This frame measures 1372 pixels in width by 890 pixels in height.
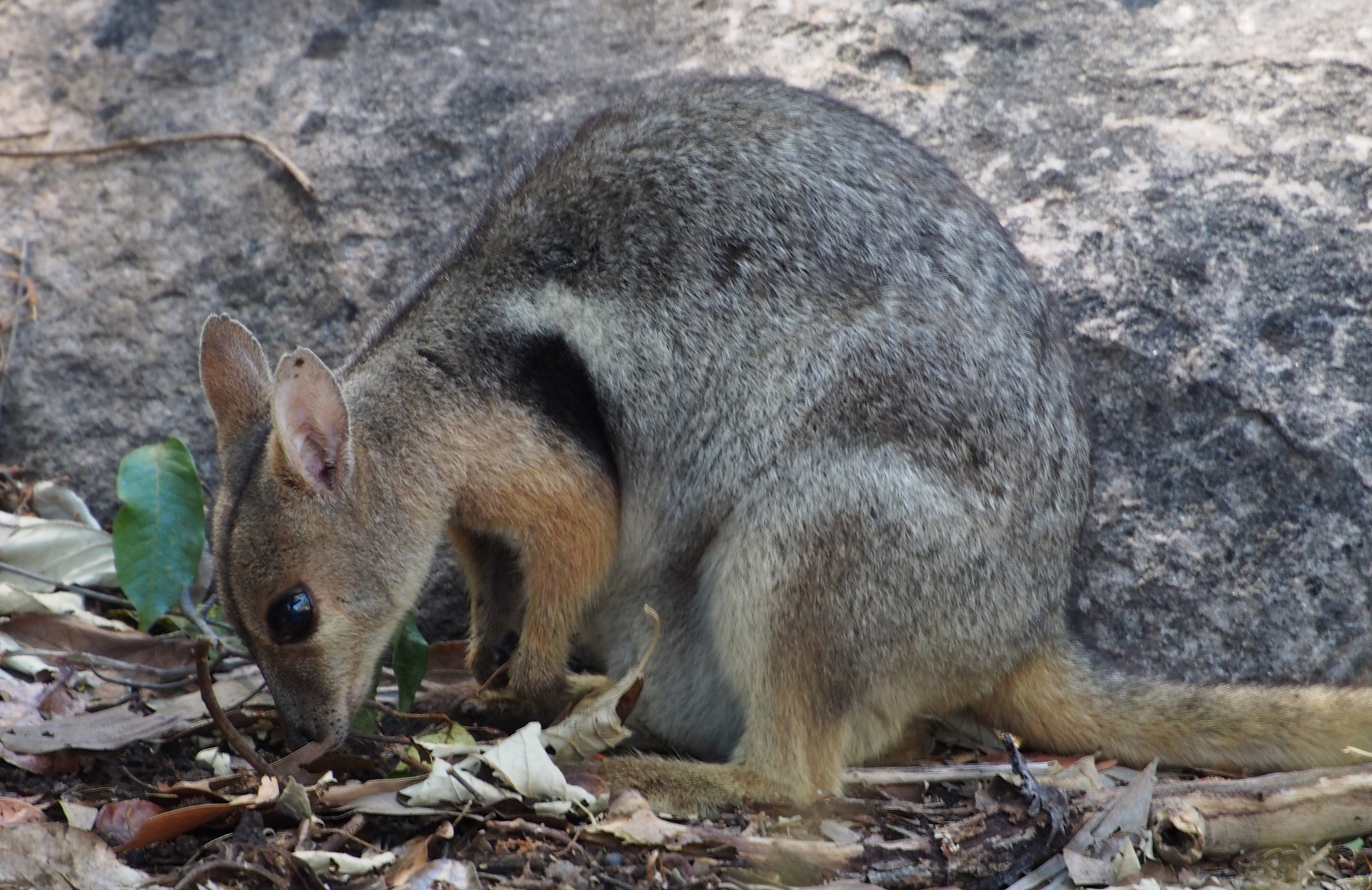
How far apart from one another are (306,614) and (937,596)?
213cm

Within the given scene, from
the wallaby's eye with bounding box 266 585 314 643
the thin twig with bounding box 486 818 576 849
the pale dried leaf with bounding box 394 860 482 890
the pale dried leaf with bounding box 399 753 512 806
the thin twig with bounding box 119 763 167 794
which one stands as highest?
the wallaby's eye with bounding box 266 585 314 643

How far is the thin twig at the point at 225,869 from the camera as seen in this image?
349 centimetres

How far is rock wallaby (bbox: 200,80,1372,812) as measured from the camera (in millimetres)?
4387

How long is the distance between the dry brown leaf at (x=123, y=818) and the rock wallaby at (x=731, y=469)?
1.85 ft

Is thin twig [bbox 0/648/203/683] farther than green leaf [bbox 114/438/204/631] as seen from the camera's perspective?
Yes

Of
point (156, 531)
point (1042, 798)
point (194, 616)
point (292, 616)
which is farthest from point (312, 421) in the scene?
point (1042, 798)

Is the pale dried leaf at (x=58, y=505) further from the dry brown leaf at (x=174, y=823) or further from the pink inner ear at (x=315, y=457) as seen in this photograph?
the dry brown leaf at (x=174, y=823)

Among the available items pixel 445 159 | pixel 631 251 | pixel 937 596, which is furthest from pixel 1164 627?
pixel 445 159

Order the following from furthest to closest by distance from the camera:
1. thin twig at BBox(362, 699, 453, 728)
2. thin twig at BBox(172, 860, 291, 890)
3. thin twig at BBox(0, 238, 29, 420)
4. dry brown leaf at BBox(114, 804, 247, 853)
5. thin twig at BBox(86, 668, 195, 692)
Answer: thin twig at BBox(0, 238, 29, 420) < thin twig at BBox(86, 668, 195, 692) < thin twig at BBox(362, 699, 453, 728) < dry brown leaf at BBox(114, 804, 247, 853) < thin twig at BBox(172, 860, 291, 890)

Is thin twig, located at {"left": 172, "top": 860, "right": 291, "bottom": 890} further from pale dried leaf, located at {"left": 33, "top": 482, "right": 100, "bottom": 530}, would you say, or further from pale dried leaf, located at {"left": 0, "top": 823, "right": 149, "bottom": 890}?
pale dried leaf, located at {"left": 33, "top": 482, "right": 100, "bottom": 530}

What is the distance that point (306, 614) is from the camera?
446 centimetres

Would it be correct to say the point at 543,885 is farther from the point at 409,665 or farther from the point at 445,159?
the point at 445,159

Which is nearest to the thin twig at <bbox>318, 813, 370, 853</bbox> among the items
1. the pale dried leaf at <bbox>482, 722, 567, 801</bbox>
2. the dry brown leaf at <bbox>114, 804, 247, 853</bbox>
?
the dry brown leaf at <bbox>114, 804, 247, 853</bbox>

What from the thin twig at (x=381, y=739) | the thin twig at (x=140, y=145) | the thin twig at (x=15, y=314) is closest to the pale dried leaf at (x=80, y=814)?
the thin twig at (x=381, y=739)
